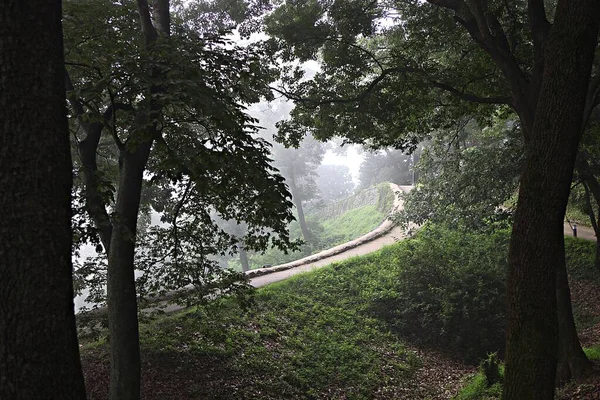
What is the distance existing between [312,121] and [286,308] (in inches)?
228

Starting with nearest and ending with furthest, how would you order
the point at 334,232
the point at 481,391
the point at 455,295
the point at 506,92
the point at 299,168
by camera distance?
the point at 481,391, the point at 506,92, the point at 455,295, the point at 334,232, the point at 299,168

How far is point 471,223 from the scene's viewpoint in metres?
13.6

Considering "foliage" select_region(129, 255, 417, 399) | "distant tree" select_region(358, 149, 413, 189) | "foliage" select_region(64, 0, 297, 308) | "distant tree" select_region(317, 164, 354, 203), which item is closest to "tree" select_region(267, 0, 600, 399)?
"foliage" select_region(64, 0, 297, 308)

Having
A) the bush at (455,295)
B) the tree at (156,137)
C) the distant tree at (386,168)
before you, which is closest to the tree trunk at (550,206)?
the tree at (156,137)

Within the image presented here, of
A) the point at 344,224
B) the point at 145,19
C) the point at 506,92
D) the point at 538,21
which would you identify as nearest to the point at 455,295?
the point at 506,92

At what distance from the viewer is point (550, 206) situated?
4.12m

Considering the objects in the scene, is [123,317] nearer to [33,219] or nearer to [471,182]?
[33,219]

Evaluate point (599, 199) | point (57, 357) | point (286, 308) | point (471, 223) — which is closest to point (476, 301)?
point (471, 223)

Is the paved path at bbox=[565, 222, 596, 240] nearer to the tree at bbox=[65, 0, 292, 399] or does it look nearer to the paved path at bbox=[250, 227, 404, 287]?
the paved path at bbox=[250, 227, 404, 287]

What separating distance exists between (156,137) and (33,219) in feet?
6.48

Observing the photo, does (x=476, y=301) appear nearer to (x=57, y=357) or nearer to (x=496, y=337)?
(x=496, y=337)

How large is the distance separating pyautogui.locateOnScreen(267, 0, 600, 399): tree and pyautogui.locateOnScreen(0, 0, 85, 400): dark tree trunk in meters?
3.82

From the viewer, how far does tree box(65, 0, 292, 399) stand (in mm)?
4625

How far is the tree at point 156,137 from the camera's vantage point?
4.62m
